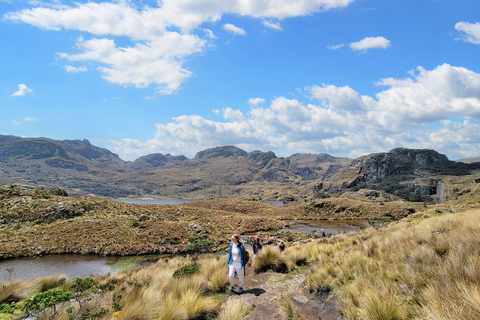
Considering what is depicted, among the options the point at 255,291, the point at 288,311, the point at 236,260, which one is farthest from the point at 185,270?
the point at 288,311

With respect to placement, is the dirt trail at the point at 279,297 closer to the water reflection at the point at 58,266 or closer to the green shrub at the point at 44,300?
the green shrub at the point at 44,300

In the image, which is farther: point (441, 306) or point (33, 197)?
point (33, 197)

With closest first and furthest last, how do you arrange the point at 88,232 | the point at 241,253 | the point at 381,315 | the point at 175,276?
the point at 381,315 → the point at 241,253 → the point at 175,276 → the point at 88,232

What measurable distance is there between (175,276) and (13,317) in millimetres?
5185

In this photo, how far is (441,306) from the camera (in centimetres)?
365

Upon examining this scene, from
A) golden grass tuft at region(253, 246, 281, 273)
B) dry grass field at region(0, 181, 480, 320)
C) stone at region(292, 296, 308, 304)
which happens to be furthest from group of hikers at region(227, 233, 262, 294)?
golden grass tuft at region(253, 246, 281, 273)

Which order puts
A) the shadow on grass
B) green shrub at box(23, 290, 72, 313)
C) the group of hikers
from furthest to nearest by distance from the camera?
the group of hikers, the shadow on grass, green shrub at box(23, 290, 72, 313)

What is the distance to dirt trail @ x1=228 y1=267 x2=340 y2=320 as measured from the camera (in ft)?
20.0

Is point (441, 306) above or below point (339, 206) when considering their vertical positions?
above

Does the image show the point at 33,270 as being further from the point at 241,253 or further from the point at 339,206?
the point at 339,206

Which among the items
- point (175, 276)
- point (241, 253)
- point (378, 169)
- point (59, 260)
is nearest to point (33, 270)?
point (59, 260)

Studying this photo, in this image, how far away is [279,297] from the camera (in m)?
7.66

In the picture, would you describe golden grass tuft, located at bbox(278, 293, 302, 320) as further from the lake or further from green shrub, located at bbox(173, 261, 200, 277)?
the lake

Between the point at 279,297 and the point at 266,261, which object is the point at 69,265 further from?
the point at 279,297
